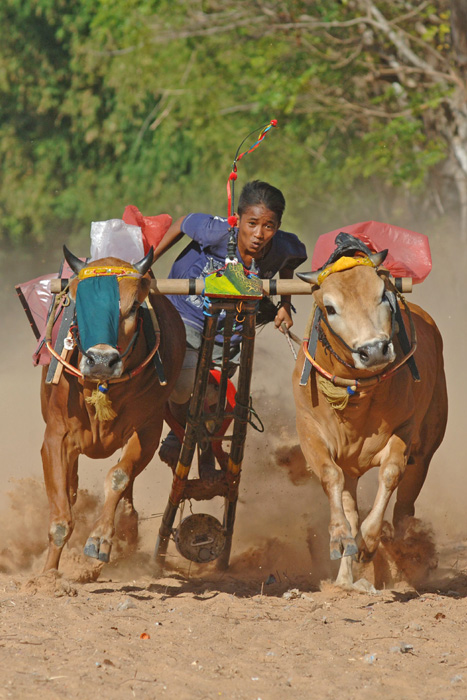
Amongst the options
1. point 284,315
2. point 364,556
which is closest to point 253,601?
point 364,556

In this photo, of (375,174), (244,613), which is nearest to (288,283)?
(244,613)

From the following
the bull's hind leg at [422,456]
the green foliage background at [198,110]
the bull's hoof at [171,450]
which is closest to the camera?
the bull's hoof at [171,450]

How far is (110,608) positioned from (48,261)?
14666mm

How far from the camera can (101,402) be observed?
18.6 ft

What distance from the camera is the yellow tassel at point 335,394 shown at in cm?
577

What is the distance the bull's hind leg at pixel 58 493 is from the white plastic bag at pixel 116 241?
1.11 metres

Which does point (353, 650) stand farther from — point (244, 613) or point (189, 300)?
point (189, 300)

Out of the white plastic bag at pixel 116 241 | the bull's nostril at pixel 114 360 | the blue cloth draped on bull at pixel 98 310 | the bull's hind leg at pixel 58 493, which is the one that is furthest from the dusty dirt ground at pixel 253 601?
the white plastic bag at pixel 116 241

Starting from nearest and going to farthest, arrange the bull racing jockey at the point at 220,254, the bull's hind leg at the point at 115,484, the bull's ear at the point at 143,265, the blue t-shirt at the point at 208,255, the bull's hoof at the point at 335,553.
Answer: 1. the bull's hoof at the point at 335,553
2. the bull's hind leg at the point at 115,484
3. the bull's ear at the point at 143,265
4. the bull racing jockey at the point at 220,254
5. the blue t-shirt at the point at 208,255

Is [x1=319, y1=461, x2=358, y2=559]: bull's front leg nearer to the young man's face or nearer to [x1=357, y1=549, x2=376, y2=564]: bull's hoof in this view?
[x1=357, y1=549, x2=376, y2=564]: bull's hoof

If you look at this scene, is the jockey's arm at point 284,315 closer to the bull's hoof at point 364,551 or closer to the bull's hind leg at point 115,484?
the bull's hind leg at point 115,484

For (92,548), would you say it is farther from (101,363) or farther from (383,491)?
(383,491)

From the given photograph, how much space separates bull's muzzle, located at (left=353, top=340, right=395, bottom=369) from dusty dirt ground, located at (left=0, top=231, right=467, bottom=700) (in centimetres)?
126

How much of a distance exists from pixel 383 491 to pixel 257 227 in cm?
172
